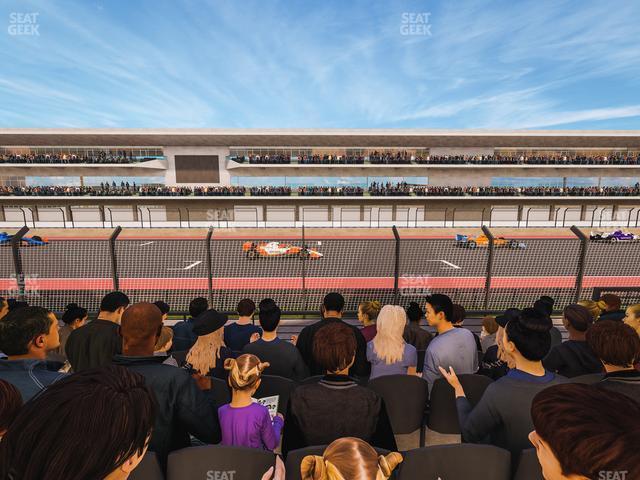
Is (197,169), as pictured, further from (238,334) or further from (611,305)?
(611,305)

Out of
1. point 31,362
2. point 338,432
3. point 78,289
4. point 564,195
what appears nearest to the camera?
point 338,432

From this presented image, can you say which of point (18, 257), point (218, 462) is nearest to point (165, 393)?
point (218, 462)

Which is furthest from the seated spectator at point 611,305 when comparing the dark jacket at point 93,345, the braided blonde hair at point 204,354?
the dark jacket at point 93,345

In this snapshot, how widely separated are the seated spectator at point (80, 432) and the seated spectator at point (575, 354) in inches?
159

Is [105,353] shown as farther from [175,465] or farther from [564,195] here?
[564,195]

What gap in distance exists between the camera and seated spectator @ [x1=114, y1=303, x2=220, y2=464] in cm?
239

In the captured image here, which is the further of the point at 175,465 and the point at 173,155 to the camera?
the point at 173,155

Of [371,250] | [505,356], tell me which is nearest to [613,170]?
[371,250]

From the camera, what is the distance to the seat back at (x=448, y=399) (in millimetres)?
3393

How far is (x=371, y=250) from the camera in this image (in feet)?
68.1

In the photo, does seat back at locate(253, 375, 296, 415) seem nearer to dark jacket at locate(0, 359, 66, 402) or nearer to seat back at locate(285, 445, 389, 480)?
seat back at locate(285, 445, 389, 480)

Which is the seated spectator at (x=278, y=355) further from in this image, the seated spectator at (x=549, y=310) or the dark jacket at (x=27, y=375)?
the seated spectator at (x=549, y=310)

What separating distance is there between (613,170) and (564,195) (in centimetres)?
652

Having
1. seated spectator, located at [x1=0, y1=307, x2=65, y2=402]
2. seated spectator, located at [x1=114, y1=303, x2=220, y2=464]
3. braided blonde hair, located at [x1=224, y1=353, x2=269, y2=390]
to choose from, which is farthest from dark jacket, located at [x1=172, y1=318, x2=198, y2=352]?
braided blonde hair, located at [x1=224, y1=353, x2=269, y2=390]
